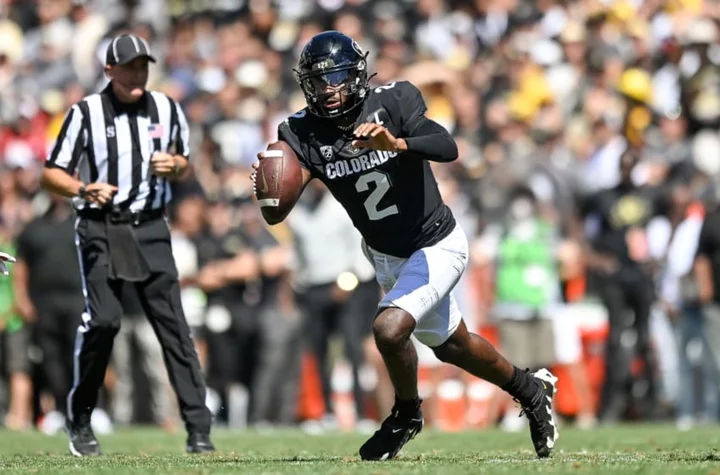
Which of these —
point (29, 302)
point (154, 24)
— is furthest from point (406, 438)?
point (154, 24)

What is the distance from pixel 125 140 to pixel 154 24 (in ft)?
36.1

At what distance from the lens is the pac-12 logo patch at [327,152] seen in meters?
7.20

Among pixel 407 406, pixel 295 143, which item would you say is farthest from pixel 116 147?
pixel 407 406

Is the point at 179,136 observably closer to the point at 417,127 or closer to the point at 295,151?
the point at 295,151

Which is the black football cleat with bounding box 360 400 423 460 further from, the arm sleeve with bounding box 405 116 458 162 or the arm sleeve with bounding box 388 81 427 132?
the arm sleeve with bounding box 388 81 427 132

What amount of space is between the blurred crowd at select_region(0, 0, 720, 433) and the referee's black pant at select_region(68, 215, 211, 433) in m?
4.31

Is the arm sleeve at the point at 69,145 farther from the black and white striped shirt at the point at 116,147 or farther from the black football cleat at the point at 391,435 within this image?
the black football cleat at the point at 391,435

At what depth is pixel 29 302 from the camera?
1318 centimetres

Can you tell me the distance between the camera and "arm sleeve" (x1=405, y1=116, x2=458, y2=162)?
6930 millimetres

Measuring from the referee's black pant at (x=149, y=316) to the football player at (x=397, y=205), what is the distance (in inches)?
59.6

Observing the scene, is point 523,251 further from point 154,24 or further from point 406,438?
point 154,24

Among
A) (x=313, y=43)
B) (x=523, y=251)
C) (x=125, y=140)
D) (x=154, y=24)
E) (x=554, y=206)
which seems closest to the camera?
(x=313, y=43)

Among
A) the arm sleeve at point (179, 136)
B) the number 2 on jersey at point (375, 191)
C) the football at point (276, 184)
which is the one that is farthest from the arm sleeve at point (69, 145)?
the number 2 on jersey at point (375, 191)

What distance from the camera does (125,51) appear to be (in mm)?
8367
